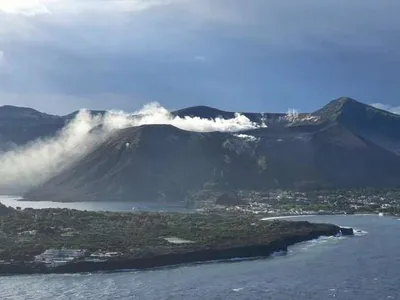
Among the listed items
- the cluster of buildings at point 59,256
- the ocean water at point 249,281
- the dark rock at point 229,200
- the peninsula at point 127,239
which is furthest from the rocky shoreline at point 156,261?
the dark rock at point 229,200

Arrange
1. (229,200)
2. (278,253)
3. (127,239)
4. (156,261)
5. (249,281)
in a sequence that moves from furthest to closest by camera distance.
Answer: (229,200) < (127,239) < (278,253) < (156,261) < (249,281)

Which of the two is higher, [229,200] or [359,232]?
[229,200]

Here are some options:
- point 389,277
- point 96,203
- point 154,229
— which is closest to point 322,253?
point 389,277

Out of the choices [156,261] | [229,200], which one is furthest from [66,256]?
[229,200]

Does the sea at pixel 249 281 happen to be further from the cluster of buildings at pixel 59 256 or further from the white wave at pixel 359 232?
the white wave at pixel 359 232

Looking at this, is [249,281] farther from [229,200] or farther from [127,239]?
[229,200]

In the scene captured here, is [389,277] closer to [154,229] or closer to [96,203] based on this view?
[154,229]
